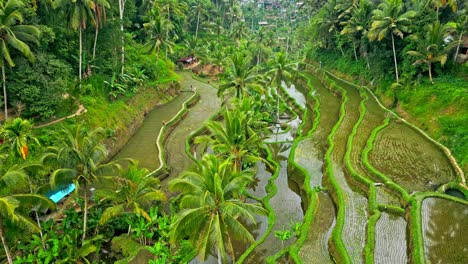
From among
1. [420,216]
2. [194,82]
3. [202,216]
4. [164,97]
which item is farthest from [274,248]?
[194,82]

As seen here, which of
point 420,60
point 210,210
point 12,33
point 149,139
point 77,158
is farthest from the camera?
point 420,60

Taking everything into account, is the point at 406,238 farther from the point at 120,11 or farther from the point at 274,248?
the point at 120,11

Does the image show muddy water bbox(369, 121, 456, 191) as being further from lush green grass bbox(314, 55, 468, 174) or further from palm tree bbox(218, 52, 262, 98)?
palm tree bbox(218, 52, 262, 98)

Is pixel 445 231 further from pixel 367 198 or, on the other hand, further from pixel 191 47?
pixel 191 47

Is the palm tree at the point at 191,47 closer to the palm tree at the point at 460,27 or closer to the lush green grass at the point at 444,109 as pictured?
the lush green grass at the point at 444,109

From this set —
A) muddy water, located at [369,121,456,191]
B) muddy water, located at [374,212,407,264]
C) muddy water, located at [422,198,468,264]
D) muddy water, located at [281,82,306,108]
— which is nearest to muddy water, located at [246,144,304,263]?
muddy water, located at [374,212,407,264]

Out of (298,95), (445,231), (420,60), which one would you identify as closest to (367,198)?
(445,231)

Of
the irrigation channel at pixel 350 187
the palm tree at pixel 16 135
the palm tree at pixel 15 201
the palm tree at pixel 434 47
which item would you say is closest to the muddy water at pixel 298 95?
the irrigation channel at pixel 350 187
